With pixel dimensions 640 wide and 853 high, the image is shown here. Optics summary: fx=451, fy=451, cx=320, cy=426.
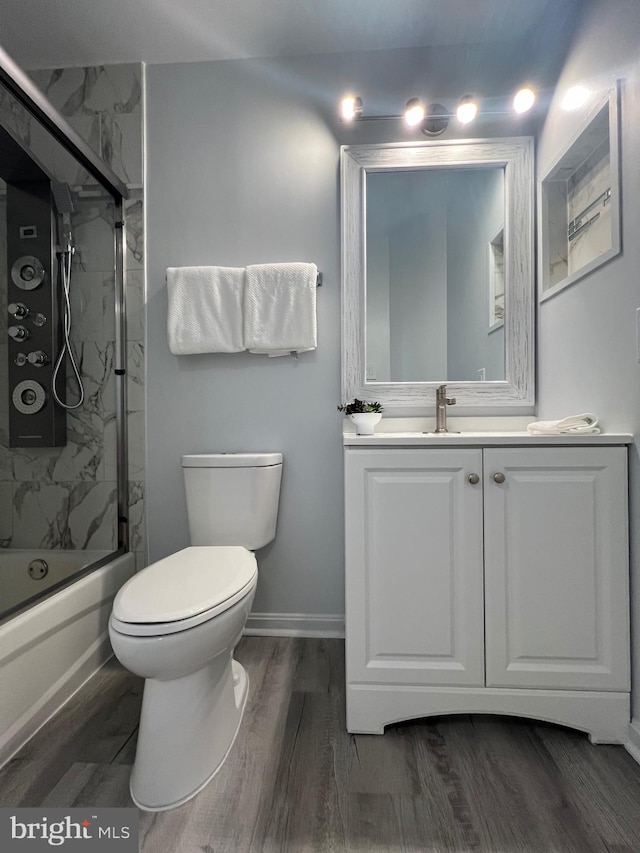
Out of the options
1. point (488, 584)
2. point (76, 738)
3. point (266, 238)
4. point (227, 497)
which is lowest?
point (76, 738)

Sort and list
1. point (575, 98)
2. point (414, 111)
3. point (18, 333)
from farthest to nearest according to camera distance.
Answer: point (414, 111), point (18, 333), point (575, 98)

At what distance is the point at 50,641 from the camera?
4.59 feet

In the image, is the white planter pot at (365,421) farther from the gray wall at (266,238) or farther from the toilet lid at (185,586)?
the toilet lid at (185,586)

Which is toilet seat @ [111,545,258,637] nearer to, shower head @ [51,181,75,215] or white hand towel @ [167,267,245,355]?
white hand towel @ [167,267,245,355]

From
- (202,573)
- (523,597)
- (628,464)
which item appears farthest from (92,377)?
(628,464)

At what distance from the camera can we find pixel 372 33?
5.75 ft

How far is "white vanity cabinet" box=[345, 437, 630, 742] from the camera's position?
4.02 feet

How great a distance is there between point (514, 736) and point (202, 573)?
3.25 feet

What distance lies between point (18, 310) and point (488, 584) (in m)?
1.76

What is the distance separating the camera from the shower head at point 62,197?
1.67m

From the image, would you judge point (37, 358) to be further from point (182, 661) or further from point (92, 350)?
point (182, 661)

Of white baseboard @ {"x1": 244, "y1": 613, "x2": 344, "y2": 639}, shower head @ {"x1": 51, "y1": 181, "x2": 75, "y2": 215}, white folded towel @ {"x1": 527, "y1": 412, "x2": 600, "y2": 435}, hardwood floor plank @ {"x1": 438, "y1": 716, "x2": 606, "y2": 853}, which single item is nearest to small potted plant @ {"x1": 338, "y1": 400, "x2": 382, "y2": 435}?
white folded towel @ {"x1": 527, "y1": 412, "x2": 600, "y2": 435}

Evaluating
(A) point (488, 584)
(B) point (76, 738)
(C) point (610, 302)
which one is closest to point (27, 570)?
Result: (B) point (76, 738)

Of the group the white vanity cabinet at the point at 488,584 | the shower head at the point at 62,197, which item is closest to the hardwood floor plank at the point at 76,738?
the white vanity cabinet at the point at 488,584
